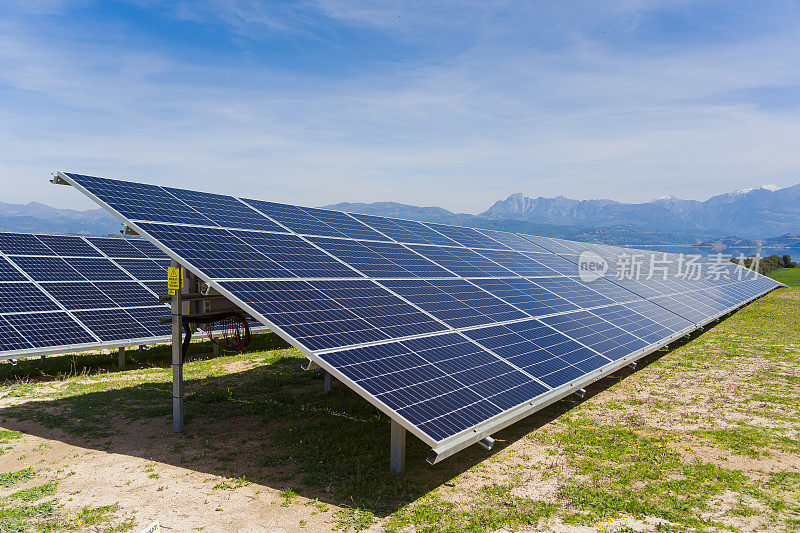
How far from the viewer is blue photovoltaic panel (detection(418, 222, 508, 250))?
2634 cm

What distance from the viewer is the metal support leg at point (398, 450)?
34.3ft

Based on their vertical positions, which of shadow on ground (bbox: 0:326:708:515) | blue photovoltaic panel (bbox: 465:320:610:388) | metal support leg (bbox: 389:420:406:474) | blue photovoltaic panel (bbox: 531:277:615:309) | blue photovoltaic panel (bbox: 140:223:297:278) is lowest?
shadow on ground (bbox: 0:326:708:515)

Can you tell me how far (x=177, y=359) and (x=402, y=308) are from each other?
5938mm

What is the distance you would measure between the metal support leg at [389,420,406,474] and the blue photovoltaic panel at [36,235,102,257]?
21.8 m

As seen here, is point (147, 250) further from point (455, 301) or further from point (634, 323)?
point (634, 323)

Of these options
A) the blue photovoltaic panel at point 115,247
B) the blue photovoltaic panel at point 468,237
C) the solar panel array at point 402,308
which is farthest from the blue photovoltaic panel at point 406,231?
the blue photovoltaic panel at point 115,247

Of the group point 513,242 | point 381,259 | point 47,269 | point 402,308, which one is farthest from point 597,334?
point 47,269

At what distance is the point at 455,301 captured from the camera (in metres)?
15.7

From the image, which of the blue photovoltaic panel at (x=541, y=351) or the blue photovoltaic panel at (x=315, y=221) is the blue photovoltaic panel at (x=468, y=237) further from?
the blue photovoltaic panel at (x=541, y=351)

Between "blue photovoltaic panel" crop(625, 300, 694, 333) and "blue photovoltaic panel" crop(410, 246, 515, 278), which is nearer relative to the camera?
"blue photovoltaic panel" crop(410, 246, 515, 278)

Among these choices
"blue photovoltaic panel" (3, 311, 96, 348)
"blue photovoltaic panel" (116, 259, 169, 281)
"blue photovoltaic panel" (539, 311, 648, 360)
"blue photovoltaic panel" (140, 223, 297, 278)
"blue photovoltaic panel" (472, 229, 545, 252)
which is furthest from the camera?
"blue photovoltaic panel" (472, 229, 545, 252)

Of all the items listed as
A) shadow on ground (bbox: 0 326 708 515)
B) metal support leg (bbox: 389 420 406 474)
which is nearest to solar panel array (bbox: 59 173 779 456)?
metal support leg (bbox: 389 420 406 474)

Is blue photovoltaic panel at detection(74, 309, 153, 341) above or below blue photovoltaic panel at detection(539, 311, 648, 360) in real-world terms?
below

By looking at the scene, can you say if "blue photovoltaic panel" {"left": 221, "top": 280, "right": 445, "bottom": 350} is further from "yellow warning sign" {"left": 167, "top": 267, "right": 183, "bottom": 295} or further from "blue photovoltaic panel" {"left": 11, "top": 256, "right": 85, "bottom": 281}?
"blue photovoltaic panel" {"left": 11, "top": 256, "right": 85, "bottom": 281}
